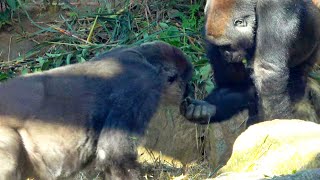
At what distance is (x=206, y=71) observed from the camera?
5348 millimetres

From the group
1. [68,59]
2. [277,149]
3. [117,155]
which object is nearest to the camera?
[277,149]

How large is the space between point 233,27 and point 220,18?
4.1 inches

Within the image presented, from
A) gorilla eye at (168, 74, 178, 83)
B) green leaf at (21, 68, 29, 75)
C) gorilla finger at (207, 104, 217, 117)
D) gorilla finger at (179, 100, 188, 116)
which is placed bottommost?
green leaf at (21, 68, 29, 75)

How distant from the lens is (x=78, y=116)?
4062 mm

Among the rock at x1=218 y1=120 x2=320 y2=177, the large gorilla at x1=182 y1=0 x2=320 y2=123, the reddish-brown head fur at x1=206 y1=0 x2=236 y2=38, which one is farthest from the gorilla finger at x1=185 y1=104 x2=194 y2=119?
the rock at x1=218 y1=120 x2=320 y2=177

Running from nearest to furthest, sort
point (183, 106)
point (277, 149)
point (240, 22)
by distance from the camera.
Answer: point (277, 149)
point (240, 22)
point (183, 106)

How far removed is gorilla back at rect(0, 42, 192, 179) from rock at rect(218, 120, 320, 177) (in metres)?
0.68

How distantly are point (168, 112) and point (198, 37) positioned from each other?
3.84ft

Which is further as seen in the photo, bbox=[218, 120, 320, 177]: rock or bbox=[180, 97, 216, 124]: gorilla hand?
bbox=[180, 97, 216, 124]: gorilla hand

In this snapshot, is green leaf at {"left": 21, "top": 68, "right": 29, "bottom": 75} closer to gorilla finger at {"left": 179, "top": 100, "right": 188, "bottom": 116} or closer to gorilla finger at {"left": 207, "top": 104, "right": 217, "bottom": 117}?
gorilla finger at {"left": 179, "top": 100, "right": 188, "bottom": 116}

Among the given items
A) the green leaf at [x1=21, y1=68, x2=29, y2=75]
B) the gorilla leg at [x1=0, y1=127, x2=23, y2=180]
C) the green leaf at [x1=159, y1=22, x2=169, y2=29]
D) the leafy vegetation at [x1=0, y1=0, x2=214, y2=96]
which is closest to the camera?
the gorilla leg at [x1=0, y1=127, x2=23, y2=180]

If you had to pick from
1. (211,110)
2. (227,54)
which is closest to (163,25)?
(211,110)

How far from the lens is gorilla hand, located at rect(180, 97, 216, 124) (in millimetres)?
4707

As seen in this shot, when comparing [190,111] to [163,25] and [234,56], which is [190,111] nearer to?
[234,56]
